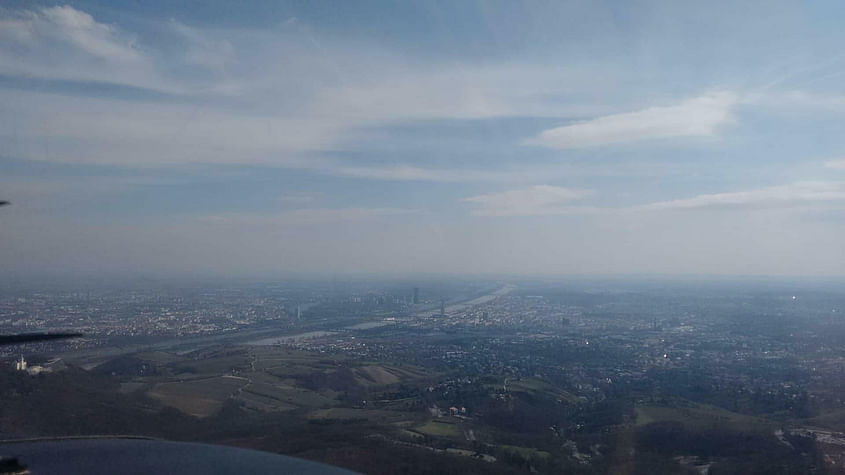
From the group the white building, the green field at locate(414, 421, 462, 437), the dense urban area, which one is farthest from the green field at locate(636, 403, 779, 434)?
the white building

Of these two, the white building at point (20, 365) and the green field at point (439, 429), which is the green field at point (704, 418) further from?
the white building at point (20, 365)

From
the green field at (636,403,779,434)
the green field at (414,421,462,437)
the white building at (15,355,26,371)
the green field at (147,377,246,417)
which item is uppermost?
the white building at (15,355,26,371)

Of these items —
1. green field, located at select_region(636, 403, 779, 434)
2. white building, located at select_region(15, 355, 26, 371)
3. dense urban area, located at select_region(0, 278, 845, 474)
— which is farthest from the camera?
green field, located at select_region(636, 403, 779, 434)

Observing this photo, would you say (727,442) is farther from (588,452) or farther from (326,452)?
(326,452)

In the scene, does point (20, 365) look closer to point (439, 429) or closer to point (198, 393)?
point (198, 393)

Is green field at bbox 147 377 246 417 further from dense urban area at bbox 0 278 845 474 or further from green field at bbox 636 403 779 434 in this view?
green field at bbox 636 403 779 434

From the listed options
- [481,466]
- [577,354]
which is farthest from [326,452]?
[577,354]

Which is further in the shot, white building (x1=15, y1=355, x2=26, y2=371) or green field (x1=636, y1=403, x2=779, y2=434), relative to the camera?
green field (x1=636, y1=403, x2=779, y2=434)

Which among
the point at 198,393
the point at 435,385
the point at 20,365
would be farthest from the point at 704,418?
the point at 20,365
